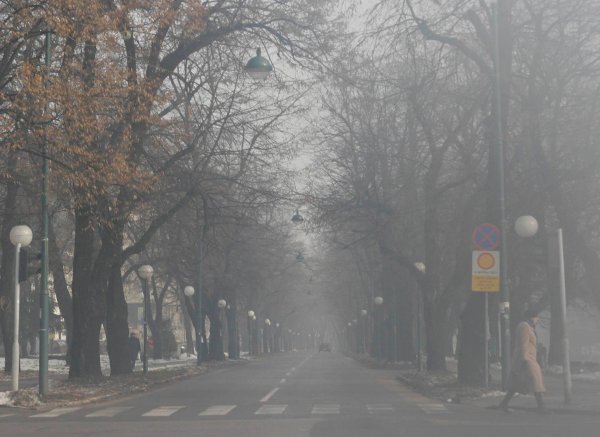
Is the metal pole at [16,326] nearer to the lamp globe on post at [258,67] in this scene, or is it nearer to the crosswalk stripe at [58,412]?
the crosswalk stripe at [58,412]

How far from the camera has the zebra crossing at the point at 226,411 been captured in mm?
18836

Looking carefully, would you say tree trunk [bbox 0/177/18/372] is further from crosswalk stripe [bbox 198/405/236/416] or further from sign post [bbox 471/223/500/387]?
sign post [bbox 471/223/500/387]

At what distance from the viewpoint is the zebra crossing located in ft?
61.8

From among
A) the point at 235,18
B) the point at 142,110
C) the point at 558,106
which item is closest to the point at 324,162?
the point at 558,106

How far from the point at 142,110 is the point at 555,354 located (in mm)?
25901

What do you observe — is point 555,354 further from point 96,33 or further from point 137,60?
point 96,33

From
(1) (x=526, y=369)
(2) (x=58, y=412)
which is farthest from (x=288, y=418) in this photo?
(2) (x=58, y=412)

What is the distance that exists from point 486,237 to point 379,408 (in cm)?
499

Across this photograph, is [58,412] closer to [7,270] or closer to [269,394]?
[269,394]

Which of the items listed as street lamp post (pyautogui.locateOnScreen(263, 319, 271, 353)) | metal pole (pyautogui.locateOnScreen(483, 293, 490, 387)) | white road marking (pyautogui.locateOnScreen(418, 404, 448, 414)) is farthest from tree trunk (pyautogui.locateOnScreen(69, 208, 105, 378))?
street lamp post (pyautogui.locateOnScreen(263, 319, 271, 353))

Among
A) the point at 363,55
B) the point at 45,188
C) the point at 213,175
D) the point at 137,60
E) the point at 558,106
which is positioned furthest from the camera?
the point at 558,106

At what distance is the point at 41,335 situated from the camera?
76.4 ft

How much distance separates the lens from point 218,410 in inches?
787

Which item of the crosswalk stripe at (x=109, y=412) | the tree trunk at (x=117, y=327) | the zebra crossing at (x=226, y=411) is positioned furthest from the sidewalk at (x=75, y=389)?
the crosswalk stripe at (x=109, y=412)
